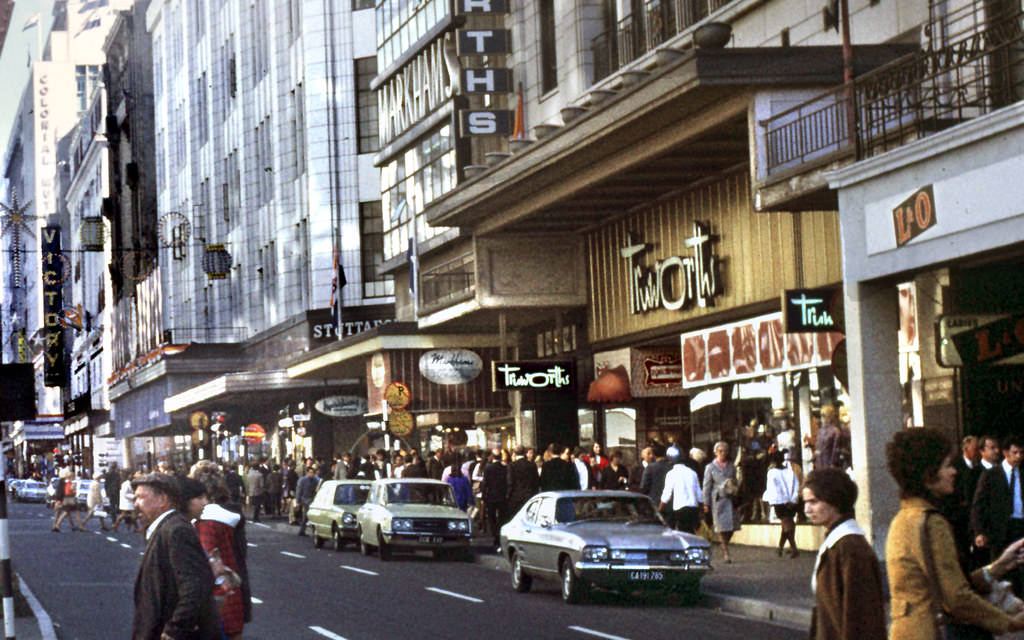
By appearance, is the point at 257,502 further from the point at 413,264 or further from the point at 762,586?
the point at 762,586

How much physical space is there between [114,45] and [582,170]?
8526 cm

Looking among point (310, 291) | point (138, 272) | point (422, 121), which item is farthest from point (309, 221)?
point (138, 272)

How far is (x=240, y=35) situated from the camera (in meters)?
70.0

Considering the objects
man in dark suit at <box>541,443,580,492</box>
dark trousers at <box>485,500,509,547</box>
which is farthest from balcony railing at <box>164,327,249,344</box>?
man in dark suit at <box>541,443,580,492</box>

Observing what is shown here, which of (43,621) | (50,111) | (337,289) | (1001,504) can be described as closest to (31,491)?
(337,289)

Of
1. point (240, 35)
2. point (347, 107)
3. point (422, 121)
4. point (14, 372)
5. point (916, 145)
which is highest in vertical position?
point (240, 35)

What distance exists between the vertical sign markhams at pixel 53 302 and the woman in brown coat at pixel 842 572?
8052 centimetres

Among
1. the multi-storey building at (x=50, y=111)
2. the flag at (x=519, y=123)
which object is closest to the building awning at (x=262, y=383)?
the flag at (x=519, y=123)

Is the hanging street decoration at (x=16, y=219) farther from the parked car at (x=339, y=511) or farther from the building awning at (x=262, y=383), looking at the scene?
the parked car at (x=339, y=511)

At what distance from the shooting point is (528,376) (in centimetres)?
3628

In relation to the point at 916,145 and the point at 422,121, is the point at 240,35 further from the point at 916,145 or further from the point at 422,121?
the point at 916,145

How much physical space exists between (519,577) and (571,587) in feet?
6.97

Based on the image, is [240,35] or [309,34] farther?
[240,35]

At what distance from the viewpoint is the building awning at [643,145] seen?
23.1m
